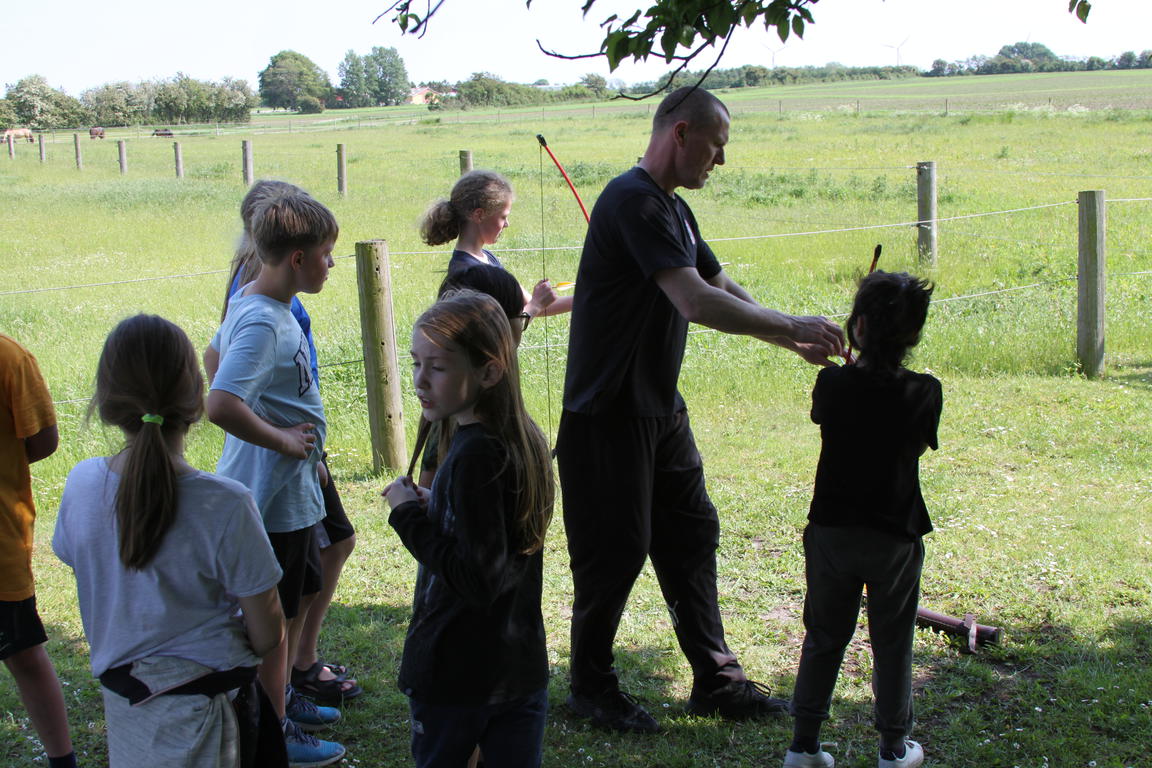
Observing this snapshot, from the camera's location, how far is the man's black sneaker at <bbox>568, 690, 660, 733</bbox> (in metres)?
3.42

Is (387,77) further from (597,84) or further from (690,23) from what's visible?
(690,23)

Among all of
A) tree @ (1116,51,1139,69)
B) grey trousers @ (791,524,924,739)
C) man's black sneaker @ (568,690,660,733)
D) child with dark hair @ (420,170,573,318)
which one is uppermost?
tree @ (1116,51,1139,69)

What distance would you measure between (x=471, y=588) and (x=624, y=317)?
1288 mm

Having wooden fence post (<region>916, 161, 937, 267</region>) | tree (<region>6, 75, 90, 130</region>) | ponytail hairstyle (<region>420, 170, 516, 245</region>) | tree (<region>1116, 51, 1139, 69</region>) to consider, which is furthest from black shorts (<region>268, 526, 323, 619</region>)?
tree (<region>1116, 51, 1139, 69</region>)

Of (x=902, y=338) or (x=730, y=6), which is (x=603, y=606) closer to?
(x=902, y=338)

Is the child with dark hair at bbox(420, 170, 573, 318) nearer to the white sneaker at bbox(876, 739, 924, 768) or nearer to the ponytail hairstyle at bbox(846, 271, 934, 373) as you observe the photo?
the ponytail hairstyle at bbox(846, 271, 934, 373)

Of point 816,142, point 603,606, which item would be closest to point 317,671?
point 603,606

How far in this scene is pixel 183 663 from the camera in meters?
2.15

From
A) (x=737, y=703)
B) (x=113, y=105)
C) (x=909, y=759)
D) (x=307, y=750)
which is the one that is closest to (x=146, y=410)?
(x=307, y=750)

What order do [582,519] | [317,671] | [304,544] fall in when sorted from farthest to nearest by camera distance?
[317,671] → [582,519] → [304,544]

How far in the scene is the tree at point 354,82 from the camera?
337 feet

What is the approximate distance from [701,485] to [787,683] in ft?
2.72

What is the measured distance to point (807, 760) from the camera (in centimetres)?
306

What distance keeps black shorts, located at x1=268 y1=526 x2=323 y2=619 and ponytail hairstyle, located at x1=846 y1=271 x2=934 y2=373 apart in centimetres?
169
